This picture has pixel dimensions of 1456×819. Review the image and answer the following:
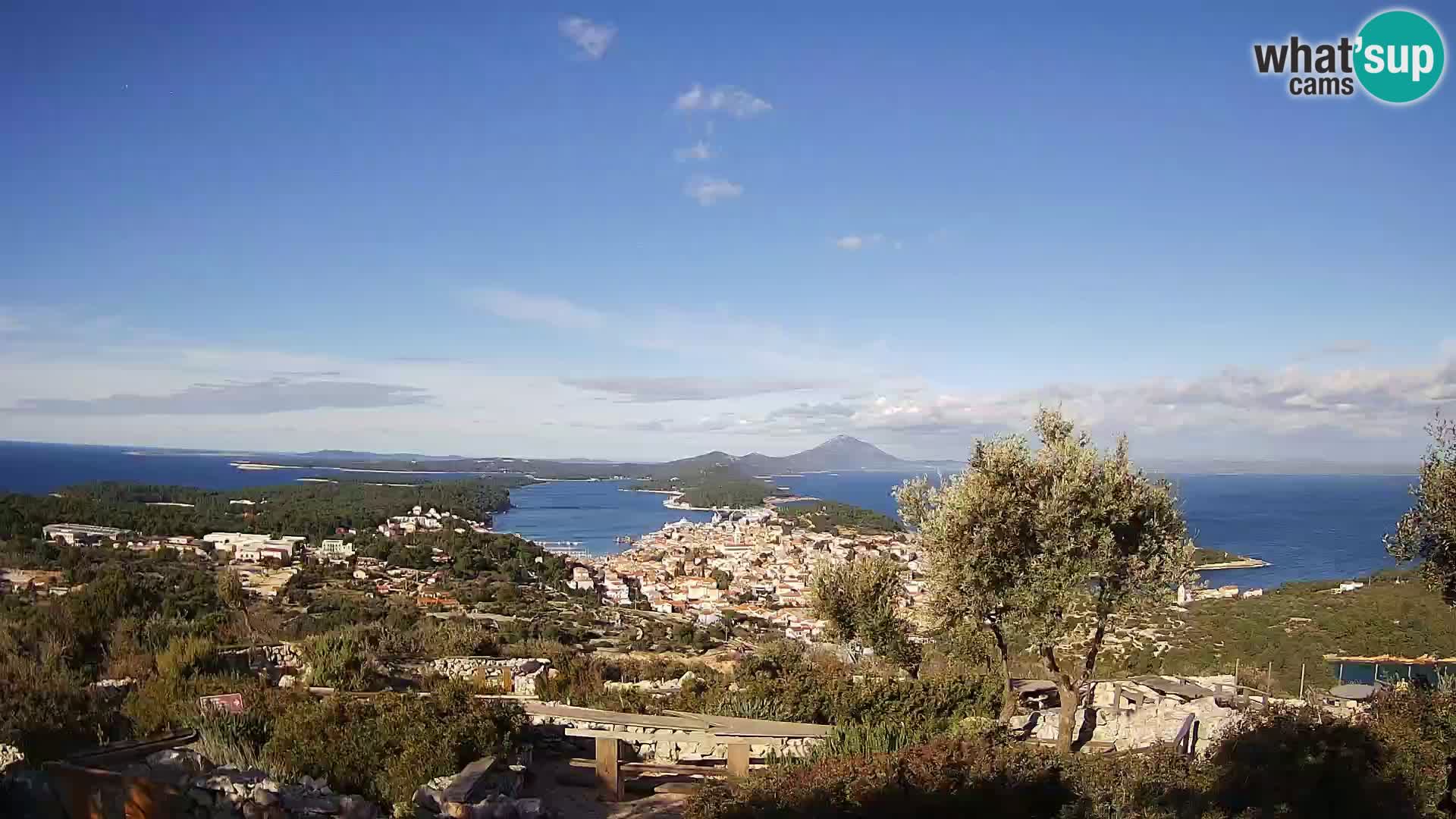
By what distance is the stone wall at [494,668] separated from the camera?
947 centimetres

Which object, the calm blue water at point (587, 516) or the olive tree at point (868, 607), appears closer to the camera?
the olive tree at point (868, 607)

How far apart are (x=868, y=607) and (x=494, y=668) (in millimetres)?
4536

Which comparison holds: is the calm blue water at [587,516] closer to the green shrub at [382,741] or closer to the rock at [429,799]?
the green shrub at [382,741]

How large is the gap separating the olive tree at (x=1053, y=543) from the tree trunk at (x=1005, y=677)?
32 millimetres

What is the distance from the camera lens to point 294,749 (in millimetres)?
5836

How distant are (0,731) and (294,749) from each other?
215cm

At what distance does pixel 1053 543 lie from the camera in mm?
7152

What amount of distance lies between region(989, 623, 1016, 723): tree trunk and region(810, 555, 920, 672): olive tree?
5.49 feet

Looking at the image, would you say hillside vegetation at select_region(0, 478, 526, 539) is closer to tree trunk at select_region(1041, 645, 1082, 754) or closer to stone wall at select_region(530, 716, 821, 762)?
stone wall at select_region(530, 716, 821, 762)

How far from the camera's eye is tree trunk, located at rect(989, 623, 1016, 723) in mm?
7695

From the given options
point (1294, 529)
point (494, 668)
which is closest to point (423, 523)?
point (494, 668)

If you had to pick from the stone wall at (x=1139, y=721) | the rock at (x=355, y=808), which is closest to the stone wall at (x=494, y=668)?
the rock at (x=355, y=808)

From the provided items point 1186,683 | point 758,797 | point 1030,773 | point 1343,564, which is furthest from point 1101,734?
point 1343,564

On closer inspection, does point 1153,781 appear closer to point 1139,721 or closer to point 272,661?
point 1139,721
